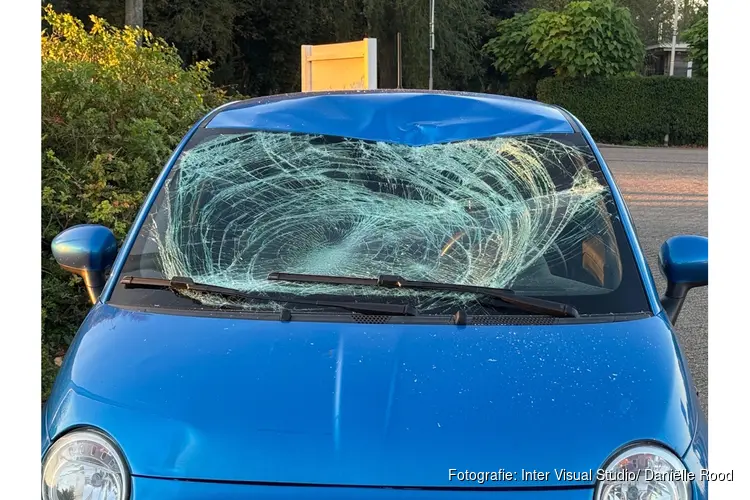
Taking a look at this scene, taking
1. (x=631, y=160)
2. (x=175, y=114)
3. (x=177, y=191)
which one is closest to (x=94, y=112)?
(x=175, y=114)

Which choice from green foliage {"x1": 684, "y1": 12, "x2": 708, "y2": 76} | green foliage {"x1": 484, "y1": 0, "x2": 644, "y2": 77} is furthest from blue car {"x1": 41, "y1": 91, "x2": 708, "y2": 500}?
green foliage {"x1": 684, "y1": 12, "x2": 708, "y2": 76}

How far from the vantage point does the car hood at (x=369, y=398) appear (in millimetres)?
1795

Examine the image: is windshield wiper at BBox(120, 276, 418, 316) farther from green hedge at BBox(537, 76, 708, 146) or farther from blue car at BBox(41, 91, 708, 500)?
green hedge at BBox(537, 76, 708, 146)

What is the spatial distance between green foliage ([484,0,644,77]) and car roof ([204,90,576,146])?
25.7 metres

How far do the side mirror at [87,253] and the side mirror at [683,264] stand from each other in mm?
1972

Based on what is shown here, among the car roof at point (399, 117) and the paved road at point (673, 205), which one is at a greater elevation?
the car roof at point (399, 117)

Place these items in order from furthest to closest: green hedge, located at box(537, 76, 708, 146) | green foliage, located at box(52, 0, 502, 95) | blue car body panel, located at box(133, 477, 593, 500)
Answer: green hedge, located at box(537, 76, 708, 146), green foliage, located at box(52, 0, 502, 95), blue car body panel, located at box(133, 477, 593, 500)

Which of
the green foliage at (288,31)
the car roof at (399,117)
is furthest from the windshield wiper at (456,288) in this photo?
the green foliage at (288,31)

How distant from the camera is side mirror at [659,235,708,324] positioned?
2.63 meters

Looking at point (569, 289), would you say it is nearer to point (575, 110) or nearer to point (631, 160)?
point (631, 160)

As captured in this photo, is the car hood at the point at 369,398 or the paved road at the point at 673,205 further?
the paved road at the point at 673,205

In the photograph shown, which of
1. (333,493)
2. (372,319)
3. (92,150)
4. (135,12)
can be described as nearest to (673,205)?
(92,150)

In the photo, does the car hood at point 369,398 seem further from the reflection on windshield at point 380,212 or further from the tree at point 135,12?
the tree at point 135,12

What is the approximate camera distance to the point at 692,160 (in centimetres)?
2127
